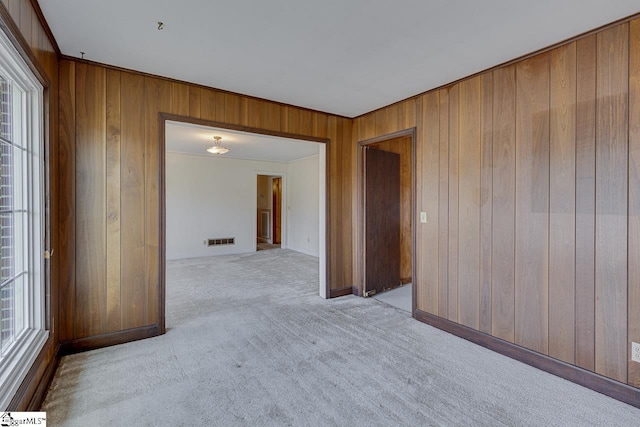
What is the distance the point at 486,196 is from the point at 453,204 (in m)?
0.33

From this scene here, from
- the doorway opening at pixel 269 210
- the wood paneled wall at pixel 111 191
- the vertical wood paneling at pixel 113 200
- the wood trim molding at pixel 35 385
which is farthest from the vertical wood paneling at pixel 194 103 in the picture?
the doorway opening at pixel 269 210

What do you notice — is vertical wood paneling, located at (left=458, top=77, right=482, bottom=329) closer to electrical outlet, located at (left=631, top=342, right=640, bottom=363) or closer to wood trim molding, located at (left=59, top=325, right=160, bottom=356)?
electrical outlet, located at (left=631, top=342, right=640, bottom=363)

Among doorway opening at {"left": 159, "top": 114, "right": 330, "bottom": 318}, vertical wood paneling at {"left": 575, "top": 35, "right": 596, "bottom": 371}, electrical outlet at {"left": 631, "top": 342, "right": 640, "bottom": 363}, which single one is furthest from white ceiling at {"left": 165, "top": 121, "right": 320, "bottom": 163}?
electrical outlet at {"left": 631, "top": 342, "right": 640, "bottom": 363}

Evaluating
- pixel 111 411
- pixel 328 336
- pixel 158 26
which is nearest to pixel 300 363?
pixel 328 336

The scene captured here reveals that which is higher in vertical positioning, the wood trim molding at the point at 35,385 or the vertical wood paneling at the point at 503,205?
the vertical wood paneling at the point at 503,205

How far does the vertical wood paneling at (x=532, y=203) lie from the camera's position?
91.8 inches

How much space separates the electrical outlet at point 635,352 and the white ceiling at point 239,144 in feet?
12.6

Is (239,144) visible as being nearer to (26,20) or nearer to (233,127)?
(233,127)

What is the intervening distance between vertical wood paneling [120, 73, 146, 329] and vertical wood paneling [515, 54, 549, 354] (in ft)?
10.9

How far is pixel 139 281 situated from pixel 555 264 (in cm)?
351

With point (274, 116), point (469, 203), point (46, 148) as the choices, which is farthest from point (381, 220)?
point (46, 148)

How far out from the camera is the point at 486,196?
271 cm

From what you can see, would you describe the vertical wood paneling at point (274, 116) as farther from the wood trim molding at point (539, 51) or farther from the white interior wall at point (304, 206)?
the white interior wall at point (304, 206)

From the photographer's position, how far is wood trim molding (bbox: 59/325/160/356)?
251 cm
